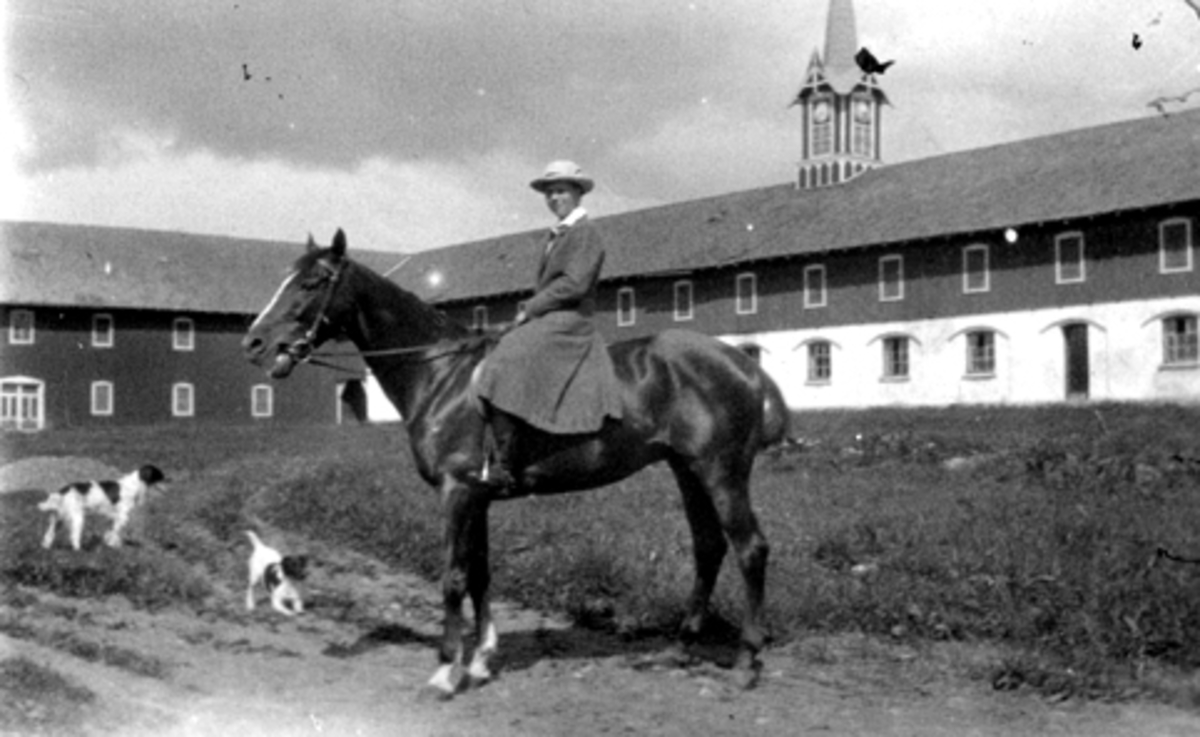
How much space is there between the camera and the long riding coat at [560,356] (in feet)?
25.7

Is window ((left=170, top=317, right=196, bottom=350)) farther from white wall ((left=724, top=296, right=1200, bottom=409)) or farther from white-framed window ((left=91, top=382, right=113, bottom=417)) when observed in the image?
white wall ((left=724, top=296, right=1200, bottom=409))

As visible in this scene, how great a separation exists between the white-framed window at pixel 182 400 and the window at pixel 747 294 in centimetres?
2649

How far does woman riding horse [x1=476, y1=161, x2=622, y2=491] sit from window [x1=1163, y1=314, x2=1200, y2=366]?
97.7 feet

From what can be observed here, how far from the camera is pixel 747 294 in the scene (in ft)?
149

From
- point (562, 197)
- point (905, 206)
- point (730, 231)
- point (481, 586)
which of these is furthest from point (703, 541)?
point (730, 231)

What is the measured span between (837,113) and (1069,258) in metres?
19.7

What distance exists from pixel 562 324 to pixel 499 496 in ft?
3.80

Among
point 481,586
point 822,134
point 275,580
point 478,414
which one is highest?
point 822,134

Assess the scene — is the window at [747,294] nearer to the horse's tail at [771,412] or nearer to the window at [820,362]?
the window at [820,362]

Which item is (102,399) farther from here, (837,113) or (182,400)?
(837,113)

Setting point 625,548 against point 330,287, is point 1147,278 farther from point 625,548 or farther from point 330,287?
point 330,287

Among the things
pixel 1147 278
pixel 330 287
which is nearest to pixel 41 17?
pixel 330 287

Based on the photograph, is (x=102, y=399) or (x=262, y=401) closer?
(x=102, y=399)

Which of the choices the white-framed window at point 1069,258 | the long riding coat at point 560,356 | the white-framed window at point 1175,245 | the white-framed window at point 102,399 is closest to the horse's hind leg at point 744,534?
the long riding coat at point 560,356
